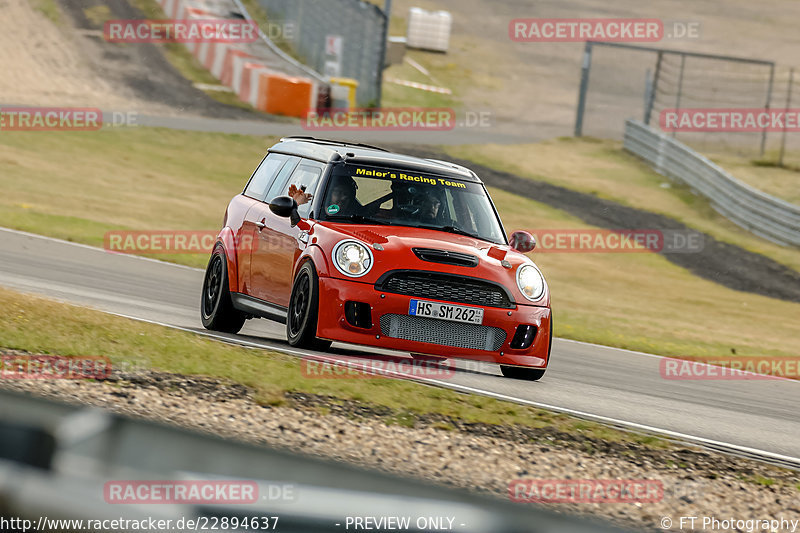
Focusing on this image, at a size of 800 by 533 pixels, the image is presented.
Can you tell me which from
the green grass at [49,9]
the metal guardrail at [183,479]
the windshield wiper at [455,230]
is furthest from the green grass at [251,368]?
the green grass at [49,9]

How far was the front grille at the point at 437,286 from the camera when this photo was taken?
346 inches

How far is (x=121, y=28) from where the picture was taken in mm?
38688

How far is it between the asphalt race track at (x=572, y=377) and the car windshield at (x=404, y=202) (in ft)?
3.74

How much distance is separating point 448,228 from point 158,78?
89.6 feet

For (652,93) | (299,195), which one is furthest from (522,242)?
(652,93)

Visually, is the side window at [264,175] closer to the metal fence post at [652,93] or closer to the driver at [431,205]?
the driver at [431,205]

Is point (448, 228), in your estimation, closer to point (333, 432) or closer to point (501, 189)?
point (333, 432)

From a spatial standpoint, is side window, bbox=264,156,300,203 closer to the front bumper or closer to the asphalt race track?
the asphalt race track

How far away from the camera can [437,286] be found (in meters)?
8.84

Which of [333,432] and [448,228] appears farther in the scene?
[448,228]

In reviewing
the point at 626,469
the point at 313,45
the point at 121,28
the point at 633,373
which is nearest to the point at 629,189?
the point at 313,45

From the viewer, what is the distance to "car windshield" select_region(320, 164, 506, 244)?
9688 mm

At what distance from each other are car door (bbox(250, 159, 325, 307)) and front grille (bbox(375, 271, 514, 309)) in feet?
3.00

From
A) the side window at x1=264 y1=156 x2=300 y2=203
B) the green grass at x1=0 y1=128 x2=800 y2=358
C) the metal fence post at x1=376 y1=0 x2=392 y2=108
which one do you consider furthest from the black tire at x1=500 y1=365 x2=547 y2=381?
the metal fence post at x1=376 y1=0 x2=392 y2=108
